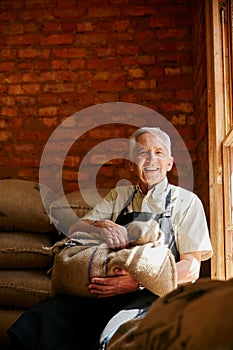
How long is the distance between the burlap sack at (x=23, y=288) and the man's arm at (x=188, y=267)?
3.02ft

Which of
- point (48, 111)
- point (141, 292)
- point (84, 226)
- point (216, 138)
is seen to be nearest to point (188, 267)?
point (141, 292)

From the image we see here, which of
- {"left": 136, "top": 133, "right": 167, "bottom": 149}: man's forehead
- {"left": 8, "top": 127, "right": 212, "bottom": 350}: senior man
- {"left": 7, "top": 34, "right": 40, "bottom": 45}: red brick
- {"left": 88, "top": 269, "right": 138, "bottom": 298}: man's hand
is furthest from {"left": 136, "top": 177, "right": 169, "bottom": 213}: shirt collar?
{"left": 7, "top": 34, "right": 40, "bottom": 45}: red brick

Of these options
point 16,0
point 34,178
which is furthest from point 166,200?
point 16,0

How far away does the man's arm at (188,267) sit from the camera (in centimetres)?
186

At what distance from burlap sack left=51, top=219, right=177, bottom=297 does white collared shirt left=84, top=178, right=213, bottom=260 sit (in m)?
0.14

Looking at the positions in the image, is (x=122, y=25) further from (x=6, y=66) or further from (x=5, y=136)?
(x=5, y=136)

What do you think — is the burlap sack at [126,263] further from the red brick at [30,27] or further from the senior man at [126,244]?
the red brick at [30,27]

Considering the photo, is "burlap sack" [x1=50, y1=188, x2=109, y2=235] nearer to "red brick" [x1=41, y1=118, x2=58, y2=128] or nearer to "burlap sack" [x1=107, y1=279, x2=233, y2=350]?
"red brick" [x1=41, y1=118, x2=58, y2=128]

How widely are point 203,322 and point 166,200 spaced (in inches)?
70.1

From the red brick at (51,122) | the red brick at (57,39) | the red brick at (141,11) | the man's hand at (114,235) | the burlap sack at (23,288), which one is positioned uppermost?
the red brick at (141,11)

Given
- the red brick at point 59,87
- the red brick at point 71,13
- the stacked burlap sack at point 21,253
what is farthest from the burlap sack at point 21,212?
the red brick at point 71,13

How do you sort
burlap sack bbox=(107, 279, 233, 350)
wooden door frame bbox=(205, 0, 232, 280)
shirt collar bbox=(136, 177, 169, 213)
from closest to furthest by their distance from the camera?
burlap sack bbox=(107, 279, 233, 350) → shirt collar bbox=(136, 177, 169, 213) → wooden door frame bbox=(205, 0, 232, 280)

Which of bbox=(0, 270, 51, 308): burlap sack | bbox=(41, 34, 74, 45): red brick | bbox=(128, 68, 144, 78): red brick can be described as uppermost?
bbox=(41, 34, 74, 45): red brick

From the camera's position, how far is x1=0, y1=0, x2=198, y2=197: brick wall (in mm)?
3318
